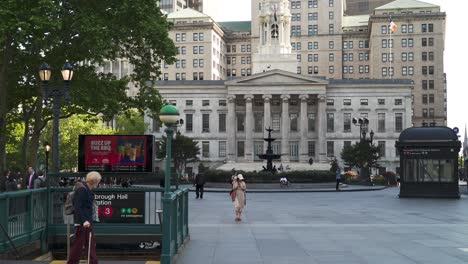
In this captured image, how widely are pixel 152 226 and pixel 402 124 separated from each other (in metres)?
109

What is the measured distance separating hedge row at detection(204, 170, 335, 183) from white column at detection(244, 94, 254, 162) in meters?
57.6

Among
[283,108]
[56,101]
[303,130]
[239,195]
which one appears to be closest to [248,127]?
[283,108]

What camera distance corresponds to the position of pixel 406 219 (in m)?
23.8

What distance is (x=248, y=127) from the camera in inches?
4688

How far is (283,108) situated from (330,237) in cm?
10042

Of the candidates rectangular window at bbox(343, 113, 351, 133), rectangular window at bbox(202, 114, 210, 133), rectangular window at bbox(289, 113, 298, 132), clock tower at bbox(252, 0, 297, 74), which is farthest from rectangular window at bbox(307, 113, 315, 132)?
rectangular window at bbox(202, 114, 210, 133)

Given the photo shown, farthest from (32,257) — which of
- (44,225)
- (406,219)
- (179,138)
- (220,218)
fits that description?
(179,138)

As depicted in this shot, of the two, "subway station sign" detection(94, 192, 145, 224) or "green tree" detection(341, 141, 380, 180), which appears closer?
"subway station sign" detection(94, 192, 145, 224)

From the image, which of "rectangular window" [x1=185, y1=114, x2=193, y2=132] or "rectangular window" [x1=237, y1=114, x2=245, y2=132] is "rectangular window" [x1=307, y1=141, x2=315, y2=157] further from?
Result: "rectangular window" [x1=185, y1=114, x2=193, y2=132]

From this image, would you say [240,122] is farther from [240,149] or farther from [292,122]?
[292,122]

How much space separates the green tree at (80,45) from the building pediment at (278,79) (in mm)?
79895

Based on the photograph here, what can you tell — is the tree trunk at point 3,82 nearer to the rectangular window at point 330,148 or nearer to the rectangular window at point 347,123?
the rectangular window at point 330,148

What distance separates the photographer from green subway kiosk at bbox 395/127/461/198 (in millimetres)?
37031

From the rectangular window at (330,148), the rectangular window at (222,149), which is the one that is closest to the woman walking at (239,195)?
the rectangular window at (330,148)
